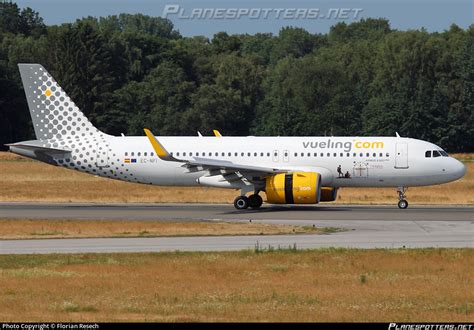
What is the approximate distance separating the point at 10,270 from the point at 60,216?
A: 1576cm

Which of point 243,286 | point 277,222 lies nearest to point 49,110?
point 277,222

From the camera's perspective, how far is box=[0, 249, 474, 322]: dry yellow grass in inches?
823

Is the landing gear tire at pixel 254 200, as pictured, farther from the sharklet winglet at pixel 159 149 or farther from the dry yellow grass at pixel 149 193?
the dry yellow grass at pixel 149 193

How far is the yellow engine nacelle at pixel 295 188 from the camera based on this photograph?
44.5 meters

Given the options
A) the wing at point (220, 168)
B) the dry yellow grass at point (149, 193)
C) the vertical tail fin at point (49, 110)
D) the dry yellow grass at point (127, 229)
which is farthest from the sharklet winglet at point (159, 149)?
the dry yellow grass at point (149, 193)

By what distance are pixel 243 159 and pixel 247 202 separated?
2.49 meters

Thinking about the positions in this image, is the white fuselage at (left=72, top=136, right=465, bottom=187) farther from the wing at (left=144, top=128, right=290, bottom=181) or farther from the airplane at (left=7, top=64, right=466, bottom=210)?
the wing at (left=144, top=128, right=290, bottom=181)

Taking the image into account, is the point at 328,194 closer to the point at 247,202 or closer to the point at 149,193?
the point at 247,202

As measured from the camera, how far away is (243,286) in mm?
24578

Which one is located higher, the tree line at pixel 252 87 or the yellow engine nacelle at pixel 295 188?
the tree line at pixel 252 87

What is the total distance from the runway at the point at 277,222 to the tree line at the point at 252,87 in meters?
55.3

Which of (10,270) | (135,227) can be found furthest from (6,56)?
(10,270)

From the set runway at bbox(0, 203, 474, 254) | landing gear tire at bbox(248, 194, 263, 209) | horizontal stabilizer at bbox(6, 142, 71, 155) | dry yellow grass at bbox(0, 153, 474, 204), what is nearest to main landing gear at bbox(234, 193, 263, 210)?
landing gear tire at bbox(248, 194, 263, 209)

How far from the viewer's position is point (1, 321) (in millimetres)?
19812
